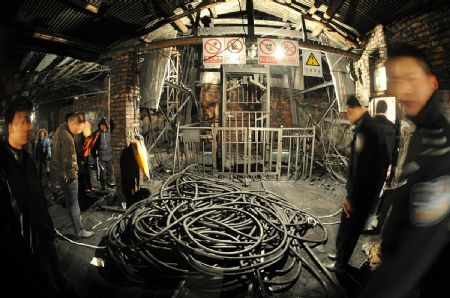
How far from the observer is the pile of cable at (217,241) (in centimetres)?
342

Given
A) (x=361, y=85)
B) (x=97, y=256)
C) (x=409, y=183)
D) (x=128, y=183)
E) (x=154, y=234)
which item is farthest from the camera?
(x=361, y=85)

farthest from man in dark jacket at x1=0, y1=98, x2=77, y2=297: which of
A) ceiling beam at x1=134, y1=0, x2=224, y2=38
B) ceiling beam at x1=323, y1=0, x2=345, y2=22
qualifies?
ceiling beam at x1=323, y1=0, x2=345, y2=22

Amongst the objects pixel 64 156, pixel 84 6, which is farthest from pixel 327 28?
pixel 64 156

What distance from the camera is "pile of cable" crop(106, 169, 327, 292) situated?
11.2 feet

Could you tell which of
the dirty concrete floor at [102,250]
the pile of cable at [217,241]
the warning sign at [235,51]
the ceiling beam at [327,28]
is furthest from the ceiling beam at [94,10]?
the dirty concrete floor at [102,250]

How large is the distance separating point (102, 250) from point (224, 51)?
5.95 m

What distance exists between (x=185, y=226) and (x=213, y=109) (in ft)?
33.8

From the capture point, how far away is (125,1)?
5285 millimetres

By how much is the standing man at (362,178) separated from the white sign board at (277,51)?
444cm

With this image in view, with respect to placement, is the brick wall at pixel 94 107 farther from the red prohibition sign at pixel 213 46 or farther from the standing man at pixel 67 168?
the standing man at pixel 67 168

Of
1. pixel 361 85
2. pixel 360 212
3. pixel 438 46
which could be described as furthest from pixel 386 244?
pixel 361 85

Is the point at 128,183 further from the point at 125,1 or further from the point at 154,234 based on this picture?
the point at 125,1

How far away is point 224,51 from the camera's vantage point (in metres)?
7.35

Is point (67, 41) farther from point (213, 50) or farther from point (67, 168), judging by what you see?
point (213, 50)
